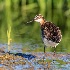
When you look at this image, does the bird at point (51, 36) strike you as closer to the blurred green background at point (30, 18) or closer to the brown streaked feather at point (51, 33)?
the brown streaked feather at point (51, 33)

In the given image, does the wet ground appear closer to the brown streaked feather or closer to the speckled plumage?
the speckled plumage

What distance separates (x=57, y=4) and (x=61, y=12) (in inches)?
27.7

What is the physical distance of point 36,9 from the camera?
25.0 meters

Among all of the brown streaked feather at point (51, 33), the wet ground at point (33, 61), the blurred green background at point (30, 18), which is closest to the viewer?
the wet ground at point (33, 61)

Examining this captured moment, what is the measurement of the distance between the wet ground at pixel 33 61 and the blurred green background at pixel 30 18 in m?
0.86

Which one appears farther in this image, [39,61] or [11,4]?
[11,4]

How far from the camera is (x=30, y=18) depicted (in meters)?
21.0

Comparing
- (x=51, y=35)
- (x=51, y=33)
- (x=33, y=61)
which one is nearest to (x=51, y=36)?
(x=51, y=35)

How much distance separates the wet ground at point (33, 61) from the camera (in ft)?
29.4

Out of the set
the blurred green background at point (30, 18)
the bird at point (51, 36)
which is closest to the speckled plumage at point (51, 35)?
the bird at point (51, 36)

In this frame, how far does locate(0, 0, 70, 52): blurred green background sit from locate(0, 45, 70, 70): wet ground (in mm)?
855

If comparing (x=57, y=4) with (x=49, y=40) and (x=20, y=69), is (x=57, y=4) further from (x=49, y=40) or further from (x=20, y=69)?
(x=20, y=69)

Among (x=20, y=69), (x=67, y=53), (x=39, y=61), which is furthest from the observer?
(x=67, y=53)

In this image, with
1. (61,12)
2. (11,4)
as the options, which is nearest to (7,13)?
(11,4)
